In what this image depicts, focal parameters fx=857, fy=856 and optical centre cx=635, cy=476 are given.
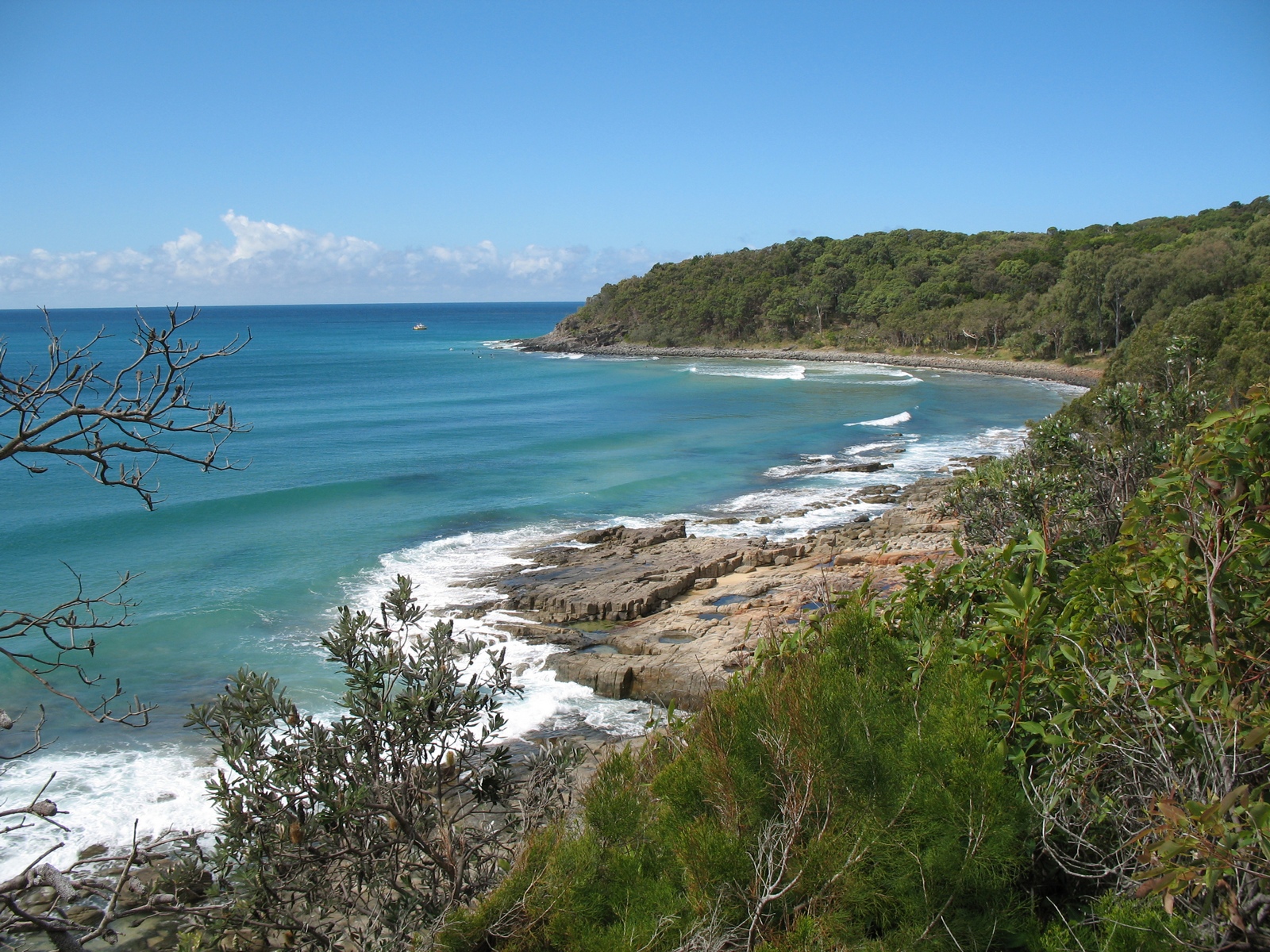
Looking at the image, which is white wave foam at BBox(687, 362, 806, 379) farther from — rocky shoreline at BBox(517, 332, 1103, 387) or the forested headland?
the forested headland

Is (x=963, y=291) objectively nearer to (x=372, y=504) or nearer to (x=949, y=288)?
(x=949, y=288)

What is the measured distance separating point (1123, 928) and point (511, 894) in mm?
2894

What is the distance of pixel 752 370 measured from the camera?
76812mm

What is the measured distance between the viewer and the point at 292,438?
41.2 meters

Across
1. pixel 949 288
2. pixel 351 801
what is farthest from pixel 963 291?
pixel 351 801

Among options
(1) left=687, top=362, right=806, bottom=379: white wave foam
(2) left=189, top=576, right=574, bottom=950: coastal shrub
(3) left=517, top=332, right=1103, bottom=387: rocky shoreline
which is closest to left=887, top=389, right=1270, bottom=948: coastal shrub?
(2) left=189, top=576, right=574, bottom=950: coastal shrub

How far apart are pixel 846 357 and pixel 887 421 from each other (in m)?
37.7

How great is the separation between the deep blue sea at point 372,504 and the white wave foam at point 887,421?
44 centimetres

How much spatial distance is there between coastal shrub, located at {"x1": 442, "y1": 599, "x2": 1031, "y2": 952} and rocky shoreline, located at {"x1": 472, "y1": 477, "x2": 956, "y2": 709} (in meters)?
8.34

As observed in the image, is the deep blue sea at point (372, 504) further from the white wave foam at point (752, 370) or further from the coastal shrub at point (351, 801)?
the white wave foam at point (752, 370)

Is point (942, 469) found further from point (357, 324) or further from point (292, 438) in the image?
point (357, 324)

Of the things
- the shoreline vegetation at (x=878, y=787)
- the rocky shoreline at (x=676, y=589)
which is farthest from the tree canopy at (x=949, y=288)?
the shoreline vegetation at (x=878, y=787)

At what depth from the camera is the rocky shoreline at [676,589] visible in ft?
49.3

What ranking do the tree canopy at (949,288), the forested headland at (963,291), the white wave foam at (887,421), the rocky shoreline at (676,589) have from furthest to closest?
the tree canopy at (949,288) → the forested headland at (963,291) → the white wave foam at (887,421) → the rocky shoreline at (676,589)
